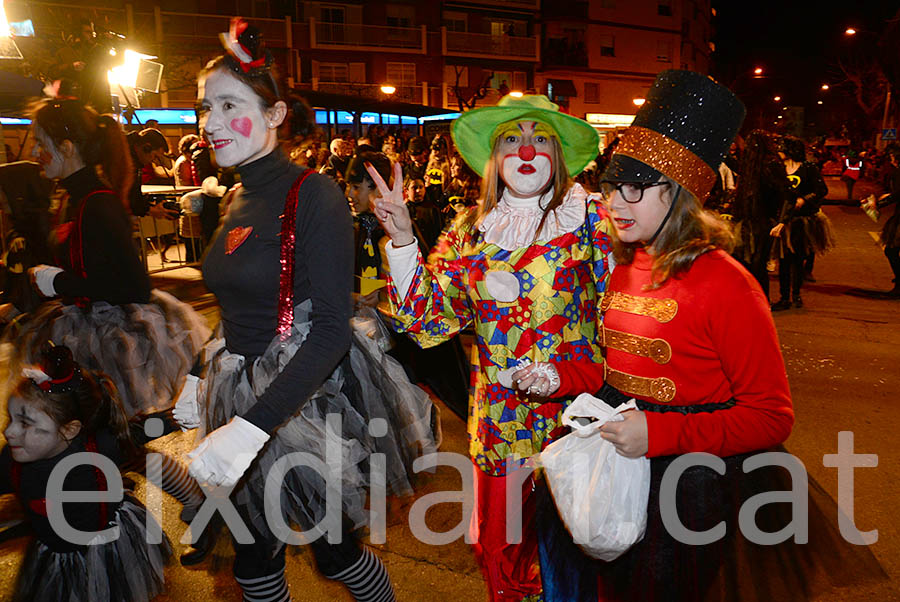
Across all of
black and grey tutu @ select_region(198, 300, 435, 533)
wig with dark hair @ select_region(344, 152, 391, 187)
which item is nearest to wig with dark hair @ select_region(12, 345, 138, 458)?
black and grey tutu @ select_region(198, 300, 435, 533)

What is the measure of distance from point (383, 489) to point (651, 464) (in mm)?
889

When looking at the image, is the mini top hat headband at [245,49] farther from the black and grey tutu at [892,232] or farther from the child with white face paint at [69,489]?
the black and grey tutu at [892,232]

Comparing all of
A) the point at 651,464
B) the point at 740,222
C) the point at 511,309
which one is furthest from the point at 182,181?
the point at 651,464

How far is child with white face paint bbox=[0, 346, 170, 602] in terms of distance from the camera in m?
2.54

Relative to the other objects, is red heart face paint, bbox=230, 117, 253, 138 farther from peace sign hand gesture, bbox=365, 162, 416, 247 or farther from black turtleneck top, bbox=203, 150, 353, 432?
peace sign hand gesture, bbox=365, 162, 416, 247

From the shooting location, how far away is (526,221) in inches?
108

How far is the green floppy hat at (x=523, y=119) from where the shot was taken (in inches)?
112

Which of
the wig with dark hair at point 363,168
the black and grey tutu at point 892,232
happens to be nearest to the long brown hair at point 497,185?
the wig with dark hair at point 363,168

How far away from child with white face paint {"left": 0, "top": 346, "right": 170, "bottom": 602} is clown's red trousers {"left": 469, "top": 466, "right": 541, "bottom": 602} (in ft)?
4.51

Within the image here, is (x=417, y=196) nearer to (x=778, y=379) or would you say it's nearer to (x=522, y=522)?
(x=522, y=522)

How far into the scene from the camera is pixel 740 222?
27.5 ft

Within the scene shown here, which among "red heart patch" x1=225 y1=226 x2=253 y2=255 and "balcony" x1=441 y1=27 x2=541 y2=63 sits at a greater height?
→ "balcony" x1=441 y1=27 x2=541 y2=63

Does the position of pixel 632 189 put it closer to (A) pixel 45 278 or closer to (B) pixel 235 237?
(B) pixel 235 237

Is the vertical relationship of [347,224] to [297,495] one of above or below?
above
